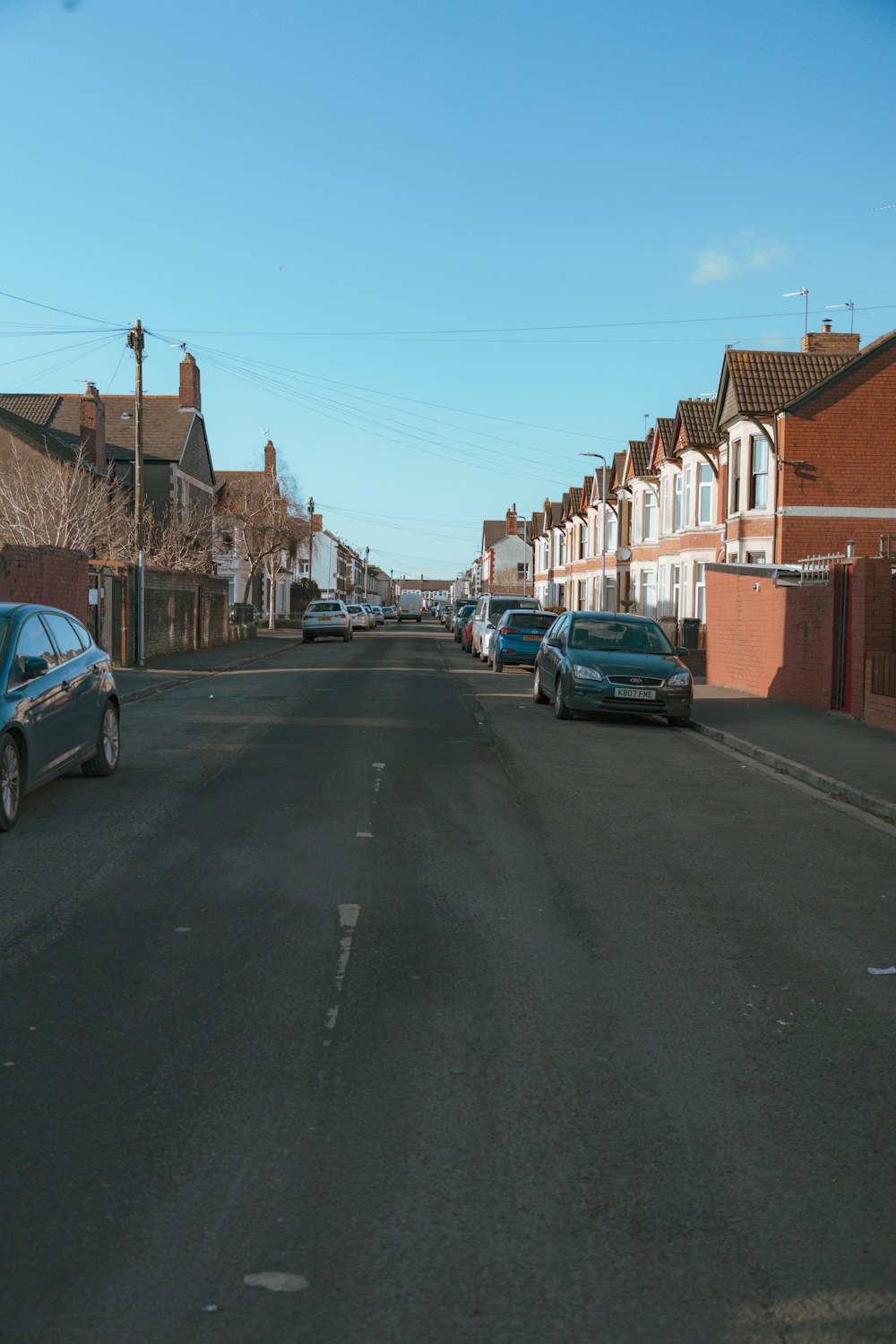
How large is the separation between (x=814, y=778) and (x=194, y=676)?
56.4ft

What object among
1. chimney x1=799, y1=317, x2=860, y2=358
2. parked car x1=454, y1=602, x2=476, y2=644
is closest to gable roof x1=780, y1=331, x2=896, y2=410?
chimney x1=799, y1=317, x2=860, y2=358

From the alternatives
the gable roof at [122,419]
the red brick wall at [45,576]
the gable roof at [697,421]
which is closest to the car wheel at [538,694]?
the red brick wall at [45,576]

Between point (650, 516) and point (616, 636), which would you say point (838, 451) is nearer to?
point (616, 636)

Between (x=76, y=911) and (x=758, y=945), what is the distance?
3.49m

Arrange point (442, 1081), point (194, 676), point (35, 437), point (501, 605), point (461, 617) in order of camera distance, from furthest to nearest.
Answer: point (461, 617) → point (35, 437) → point (501, 605) → point (194, 676) → point (442, 1081)

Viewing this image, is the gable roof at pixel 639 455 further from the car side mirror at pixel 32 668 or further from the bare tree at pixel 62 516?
the car side mirror at pixel 32 668

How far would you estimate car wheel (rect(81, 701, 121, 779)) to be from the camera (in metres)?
11.0

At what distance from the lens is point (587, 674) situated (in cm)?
1698

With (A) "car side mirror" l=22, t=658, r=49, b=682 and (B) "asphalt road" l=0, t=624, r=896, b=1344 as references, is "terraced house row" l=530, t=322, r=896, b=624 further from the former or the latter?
(B) "asphalt road" l=0, t=624, r=896, b=1344

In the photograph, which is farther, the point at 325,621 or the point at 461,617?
the point at 461,617

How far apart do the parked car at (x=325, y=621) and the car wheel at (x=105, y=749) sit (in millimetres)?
36438

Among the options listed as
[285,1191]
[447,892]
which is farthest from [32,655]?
[285,1191]

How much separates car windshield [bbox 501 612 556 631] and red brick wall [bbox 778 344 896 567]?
7.28 metres

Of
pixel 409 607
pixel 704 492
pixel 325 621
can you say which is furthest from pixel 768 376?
pixel 409 607
